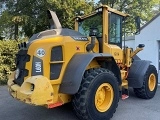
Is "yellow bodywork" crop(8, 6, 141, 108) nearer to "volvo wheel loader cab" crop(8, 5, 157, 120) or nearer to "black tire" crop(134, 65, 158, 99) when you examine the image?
"volvo wheel loader cab" crop(8, 5, 157, 120)

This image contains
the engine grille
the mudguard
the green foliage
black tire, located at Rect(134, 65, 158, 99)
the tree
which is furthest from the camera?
the tree

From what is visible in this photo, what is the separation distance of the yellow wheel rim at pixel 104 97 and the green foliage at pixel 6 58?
5.66m

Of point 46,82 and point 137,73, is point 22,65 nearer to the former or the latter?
point 46,82

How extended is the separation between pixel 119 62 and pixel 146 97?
4.74 ft

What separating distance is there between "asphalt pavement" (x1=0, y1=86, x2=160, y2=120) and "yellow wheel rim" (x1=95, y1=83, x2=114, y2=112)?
1.23 ft

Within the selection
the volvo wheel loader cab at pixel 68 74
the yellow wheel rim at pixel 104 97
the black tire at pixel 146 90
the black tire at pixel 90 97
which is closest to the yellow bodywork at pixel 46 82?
the volvo wheel loader cab at pixel 68 74

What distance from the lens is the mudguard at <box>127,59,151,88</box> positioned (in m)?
5.66

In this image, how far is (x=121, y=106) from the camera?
→ 532cm

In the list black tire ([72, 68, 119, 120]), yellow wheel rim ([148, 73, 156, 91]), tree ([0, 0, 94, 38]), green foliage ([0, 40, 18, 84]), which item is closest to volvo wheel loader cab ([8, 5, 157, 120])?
black tire ([72, 68, 119, 120])

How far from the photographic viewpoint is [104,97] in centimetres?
442

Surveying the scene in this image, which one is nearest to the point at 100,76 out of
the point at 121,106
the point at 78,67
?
the point at 78,67

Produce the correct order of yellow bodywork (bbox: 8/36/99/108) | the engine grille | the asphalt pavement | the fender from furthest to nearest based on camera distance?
the asphalt pavement
the engine grille
the fender
yellow bodywork (bbox: 8/36/99/108)

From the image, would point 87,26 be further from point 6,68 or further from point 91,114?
point 6,68

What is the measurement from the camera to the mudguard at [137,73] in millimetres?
5664
